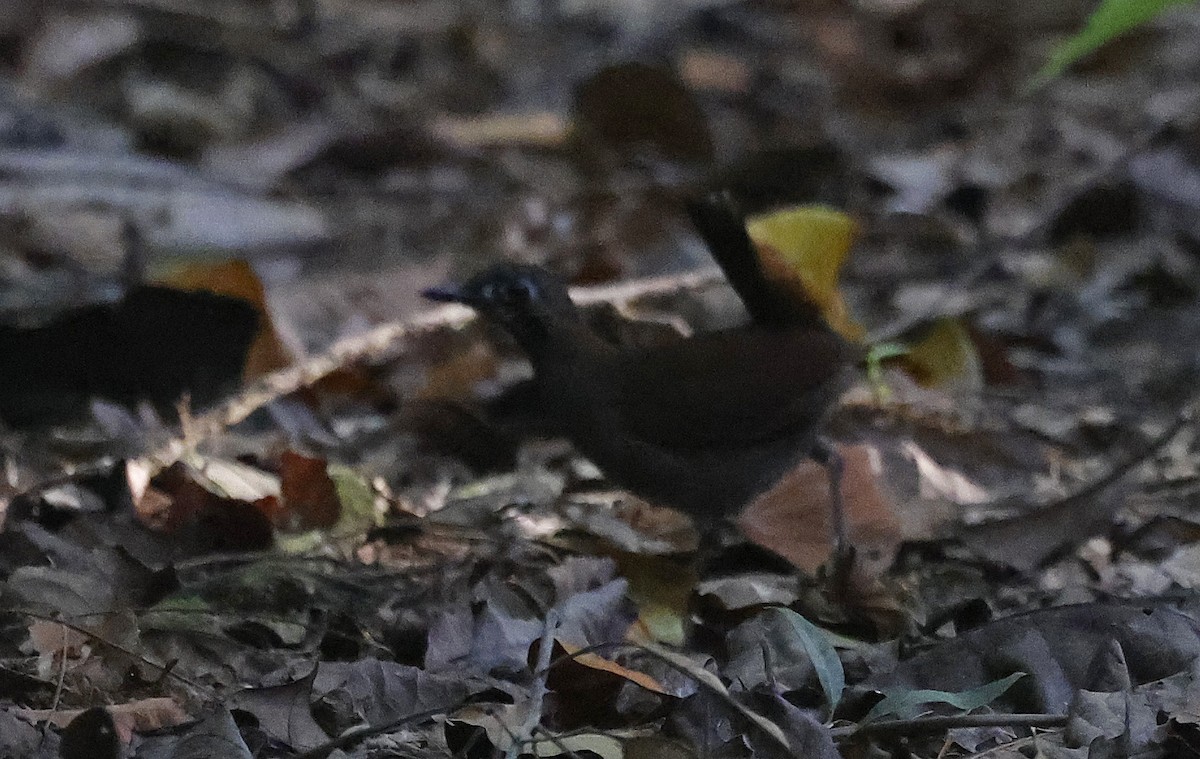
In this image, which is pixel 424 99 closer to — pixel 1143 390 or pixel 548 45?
pixel 548 45

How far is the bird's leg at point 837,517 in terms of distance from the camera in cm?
285

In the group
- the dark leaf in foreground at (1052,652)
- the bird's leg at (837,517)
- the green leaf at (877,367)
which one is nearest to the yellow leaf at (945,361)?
the green leaf at (877,367)

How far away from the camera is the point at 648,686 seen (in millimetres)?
2229

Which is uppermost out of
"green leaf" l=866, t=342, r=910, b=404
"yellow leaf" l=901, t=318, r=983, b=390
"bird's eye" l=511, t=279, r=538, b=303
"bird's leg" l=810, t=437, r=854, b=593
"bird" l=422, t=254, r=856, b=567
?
"bird's eye" l=511, t=279, r=538, b=303

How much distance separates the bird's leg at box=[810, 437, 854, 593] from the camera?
112 inches

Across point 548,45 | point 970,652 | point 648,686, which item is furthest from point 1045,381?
point 548,45

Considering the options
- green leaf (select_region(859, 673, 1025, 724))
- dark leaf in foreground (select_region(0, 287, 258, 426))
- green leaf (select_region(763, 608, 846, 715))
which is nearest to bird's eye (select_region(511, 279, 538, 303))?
dark leaf in foreground (select_region(0, 287, 258, 426))

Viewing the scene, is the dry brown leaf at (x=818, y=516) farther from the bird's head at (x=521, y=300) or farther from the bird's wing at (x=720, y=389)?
the bird's head at (x=521, y=300)

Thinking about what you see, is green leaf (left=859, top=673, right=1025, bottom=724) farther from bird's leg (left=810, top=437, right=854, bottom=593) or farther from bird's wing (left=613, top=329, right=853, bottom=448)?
bird's wing (left=613, top=329, right=853, bottom=448)

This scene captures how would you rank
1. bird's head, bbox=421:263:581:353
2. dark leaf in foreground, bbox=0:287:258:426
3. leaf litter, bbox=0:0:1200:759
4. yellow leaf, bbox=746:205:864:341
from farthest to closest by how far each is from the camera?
1. yellow leaf, bbox=746:205:864:341
2. dark leaf in foreground, bbox=0:287:258:426
3. bird's head, bbox=421:263:581:353
4. leaf litter, bbox=0:0:1200:759

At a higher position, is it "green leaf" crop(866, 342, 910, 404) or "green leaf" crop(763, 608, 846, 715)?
"green leaf" crop(763, 608, 846, 715)

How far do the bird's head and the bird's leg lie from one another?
0.62 m

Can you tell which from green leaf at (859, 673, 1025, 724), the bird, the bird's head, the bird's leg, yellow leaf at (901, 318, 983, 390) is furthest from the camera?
yellow leaf at (901, 318, 983, 390)

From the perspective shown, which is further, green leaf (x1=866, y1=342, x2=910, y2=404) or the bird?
green leaf (x1=866, y1=342, x2=910, y2=404)
